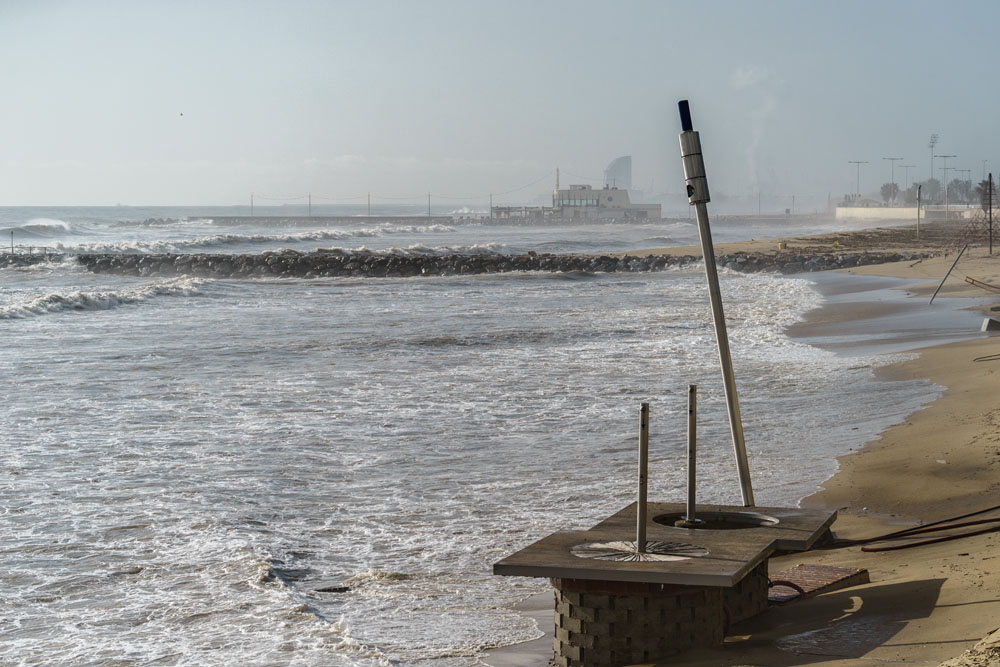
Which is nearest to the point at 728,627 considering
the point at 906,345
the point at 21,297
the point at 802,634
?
the point at 802,634

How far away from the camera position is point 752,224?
174m

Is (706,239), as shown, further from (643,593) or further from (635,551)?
(643,593)

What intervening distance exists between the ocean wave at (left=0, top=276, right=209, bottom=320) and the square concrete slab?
94.4 ft

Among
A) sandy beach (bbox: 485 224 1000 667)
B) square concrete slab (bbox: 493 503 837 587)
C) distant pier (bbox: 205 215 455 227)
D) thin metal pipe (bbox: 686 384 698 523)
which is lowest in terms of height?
sandy beach (bbox: 485 224 1000 667)

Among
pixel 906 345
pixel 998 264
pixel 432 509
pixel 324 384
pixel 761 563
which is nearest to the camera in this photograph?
pixel 761 563

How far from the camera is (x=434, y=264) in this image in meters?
54.3

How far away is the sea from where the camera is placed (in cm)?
609

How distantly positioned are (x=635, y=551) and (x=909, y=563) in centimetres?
208

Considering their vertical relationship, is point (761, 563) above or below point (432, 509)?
above

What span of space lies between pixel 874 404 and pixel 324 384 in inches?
306

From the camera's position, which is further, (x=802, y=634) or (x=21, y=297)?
(x=21, y=297)

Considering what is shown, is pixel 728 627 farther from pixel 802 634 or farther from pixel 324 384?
pixel 324 384

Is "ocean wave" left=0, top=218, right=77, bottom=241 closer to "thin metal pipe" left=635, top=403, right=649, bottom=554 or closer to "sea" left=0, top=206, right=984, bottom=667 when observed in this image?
"sea" left=0, top=206, right=984, bottom=667

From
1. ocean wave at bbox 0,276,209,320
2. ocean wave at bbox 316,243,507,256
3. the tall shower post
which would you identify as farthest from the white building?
the tall shower post
